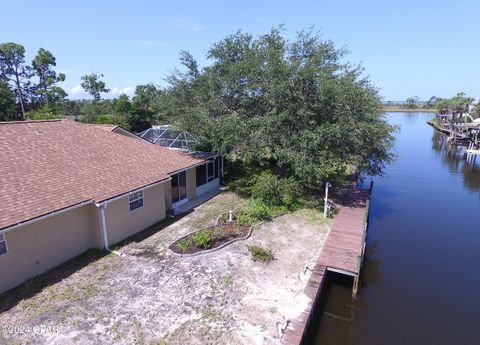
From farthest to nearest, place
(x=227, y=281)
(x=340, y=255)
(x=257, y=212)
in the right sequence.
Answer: (x=257, y=212) < (x=340, y=255) < (x=227, y=281)

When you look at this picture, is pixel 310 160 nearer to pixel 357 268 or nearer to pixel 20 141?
pixel 357 268

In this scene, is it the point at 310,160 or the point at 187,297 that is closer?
the point at 187,297

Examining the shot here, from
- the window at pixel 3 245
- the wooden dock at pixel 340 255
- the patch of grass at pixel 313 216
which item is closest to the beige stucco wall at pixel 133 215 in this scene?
the window at pixel 3 245

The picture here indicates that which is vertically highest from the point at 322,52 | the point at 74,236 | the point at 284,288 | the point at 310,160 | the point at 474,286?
the point at 322,52

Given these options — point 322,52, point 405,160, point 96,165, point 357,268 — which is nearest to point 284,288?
point 357,268

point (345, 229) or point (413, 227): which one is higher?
point (345, 229)

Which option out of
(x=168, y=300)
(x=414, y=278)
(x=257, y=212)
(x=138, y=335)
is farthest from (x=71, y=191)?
(x=414, y=278)

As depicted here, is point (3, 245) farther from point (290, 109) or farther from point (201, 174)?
point (290, 109)
